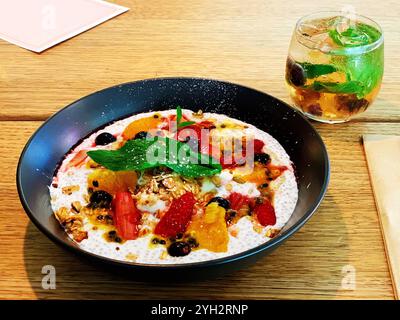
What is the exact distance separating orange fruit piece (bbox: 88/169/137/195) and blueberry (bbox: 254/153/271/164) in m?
0.25

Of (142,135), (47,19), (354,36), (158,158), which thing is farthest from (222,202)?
(47,19)

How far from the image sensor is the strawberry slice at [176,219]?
0.90 metres

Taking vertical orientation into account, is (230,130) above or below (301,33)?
below

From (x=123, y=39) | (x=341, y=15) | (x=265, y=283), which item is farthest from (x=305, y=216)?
(x=123, y=39)

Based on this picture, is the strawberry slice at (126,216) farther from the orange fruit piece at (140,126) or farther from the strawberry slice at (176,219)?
the orange fruit piece at (140,126)

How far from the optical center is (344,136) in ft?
4.01

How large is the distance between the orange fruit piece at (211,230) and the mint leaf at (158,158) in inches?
3.4

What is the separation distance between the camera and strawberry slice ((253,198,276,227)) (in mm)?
916

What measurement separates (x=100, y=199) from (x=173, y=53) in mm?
729

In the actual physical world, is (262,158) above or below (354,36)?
below

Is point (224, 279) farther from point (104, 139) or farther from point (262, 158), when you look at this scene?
point (104, 139)

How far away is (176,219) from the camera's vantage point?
90 cm
